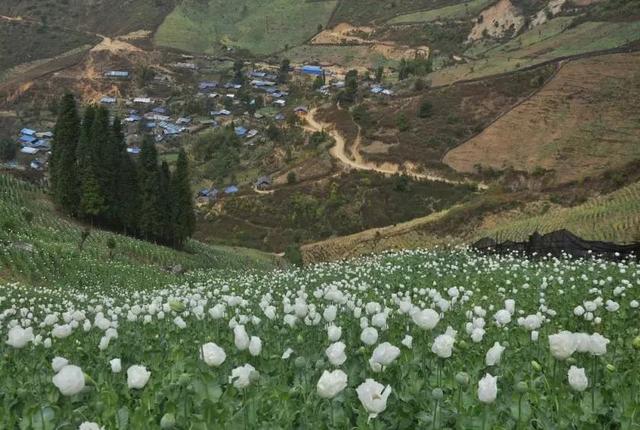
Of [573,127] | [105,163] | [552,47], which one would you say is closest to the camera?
[105,163]

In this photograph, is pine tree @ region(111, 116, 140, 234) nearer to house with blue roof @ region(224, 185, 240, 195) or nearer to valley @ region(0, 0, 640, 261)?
valley @ region(0, 0, 640, 261)

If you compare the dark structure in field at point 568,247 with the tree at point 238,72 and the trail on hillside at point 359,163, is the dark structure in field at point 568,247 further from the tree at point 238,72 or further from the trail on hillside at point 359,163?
the tree at point 238,72

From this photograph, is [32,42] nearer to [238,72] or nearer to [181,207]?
[238,72]

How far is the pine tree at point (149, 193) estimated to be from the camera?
4228 centimetres

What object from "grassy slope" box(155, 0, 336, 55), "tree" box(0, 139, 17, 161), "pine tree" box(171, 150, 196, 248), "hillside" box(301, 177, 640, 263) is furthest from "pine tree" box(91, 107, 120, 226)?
"grassy slope" box(155, 0, 336, 55)

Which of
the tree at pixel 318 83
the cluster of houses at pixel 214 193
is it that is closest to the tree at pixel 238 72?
the tree at pixel 318 83

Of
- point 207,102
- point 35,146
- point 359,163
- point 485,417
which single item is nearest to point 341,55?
point 207,102

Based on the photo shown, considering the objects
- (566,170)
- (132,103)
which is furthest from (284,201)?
(132,103)

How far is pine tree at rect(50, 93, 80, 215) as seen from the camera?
41375 millimetres

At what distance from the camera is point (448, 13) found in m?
160

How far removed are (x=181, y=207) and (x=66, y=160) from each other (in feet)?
27.0

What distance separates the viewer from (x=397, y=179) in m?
69.4

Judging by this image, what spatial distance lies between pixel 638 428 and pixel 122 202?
139ft

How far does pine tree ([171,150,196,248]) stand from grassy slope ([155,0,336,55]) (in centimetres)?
13527
